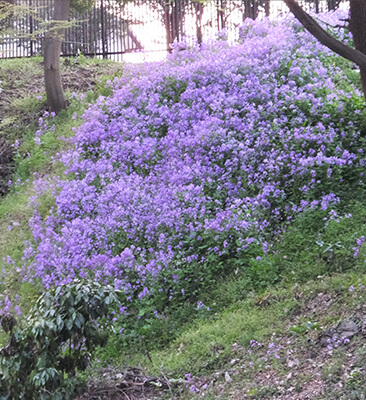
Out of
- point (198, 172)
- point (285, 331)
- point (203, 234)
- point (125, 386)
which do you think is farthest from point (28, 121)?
point (285, 331)

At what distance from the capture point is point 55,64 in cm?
1224

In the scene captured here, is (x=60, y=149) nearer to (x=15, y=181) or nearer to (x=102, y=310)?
(x=15, y=181)

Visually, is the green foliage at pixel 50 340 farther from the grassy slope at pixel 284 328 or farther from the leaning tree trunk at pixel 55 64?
the leaning tree trunk at pixel 55 64

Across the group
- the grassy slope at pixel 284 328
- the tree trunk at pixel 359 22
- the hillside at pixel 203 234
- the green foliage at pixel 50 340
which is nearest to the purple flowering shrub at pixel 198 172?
the hillside at pixel 203 234

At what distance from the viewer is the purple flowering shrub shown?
266 inches

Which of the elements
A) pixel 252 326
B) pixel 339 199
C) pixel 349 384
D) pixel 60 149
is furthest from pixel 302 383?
pixel 60 149

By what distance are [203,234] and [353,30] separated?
112 inches

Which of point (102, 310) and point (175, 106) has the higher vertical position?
point (175, 106)

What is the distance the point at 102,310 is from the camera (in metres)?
4.24

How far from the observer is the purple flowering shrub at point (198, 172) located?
22.2 feet

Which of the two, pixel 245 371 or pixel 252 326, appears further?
pixel 252 326

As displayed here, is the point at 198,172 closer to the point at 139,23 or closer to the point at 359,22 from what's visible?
the point at 359,22

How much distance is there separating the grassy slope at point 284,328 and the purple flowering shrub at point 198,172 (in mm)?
381

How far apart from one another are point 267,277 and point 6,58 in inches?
563
